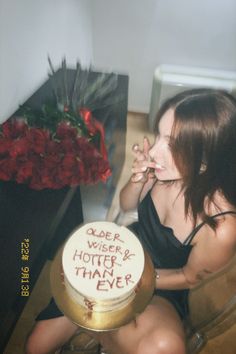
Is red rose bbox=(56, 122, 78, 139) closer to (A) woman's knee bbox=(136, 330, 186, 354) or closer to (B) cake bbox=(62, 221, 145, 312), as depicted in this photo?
(B) cake bbox=(62, 221, 145, 312)

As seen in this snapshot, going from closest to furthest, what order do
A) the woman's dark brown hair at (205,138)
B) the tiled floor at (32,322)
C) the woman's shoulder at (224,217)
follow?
the woman's dark brown hair at (205,138) < the woman's shoulder at (224,217) < the tiled floor at (32,322)

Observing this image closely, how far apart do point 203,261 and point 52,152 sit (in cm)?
47

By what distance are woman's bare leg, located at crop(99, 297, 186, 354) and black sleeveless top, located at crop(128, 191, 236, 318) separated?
0.24 ft

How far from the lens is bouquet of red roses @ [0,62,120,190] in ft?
2.60

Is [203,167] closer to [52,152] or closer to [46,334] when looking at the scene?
[52,152]

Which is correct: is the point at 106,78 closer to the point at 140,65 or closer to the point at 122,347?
the point at 140,65

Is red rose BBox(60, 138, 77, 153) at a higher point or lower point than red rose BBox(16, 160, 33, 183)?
higher

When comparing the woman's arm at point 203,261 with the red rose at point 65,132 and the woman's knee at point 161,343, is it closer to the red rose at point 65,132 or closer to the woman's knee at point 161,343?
the woman's knee at point 161,343

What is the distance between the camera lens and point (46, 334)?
2.67 ft

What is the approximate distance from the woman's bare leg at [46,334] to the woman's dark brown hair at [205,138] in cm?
54

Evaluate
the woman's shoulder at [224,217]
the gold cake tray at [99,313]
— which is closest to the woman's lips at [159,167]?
the woman's shoulder at [224,217]

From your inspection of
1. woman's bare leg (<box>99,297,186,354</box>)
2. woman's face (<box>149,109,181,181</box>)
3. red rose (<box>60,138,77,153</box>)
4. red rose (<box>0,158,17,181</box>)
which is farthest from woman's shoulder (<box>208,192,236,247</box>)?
red rose (<box>0,158,17,181</box>)

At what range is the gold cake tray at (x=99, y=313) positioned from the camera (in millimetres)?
575

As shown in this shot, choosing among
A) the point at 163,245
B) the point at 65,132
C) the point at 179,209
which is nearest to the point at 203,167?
the point at 179,209
